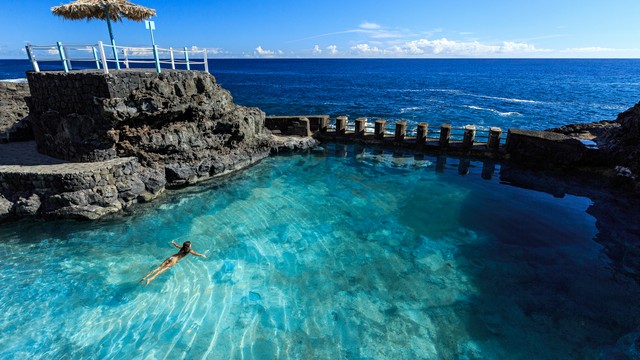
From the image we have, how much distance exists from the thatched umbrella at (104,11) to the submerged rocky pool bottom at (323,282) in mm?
8569

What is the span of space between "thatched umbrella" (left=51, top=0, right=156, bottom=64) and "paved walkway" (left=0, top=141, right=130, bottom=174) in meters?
4.94

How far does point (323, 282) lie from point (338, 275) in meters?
0.54

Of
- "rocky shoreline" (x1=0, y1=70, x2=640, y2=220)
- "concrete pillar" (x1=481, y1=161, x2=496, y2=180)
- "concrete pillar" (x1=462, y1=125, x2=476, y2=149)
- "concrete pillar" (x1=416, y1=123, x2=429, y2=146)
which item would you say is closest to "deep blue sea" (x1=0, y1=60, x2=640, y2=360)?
"concrete pillar" (x1=481, y1=161, x2=496, y2=180)

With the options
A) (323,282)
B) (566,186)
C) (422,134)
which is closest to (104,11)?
(323,282)

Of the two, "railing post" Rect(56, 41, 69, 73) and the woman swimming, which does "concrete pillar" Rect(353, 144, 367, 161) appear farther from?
"railing post" Rect(56, 41, 69, 73)

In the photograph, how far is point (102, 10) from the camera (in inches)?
555

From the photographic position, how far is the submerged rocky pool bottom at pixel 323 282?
7.18m

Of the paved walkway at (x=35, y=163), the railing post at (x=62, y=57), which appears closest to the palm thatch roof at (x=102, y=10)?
the railing post at (x=62, y=57)

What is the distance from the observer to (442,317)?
7.85 meters

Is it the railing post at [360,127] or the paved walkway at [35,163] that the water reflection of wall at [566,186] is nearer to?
the railing post at [360,127]

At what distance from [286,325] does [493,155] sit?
633 inches

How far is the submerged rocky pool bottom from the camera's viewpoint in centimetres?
718

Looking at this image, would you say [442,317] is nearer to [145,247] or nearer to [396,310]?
[396,310]

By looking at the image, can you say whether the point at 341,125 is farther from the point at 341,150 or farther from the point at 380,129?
the point at 380,129
